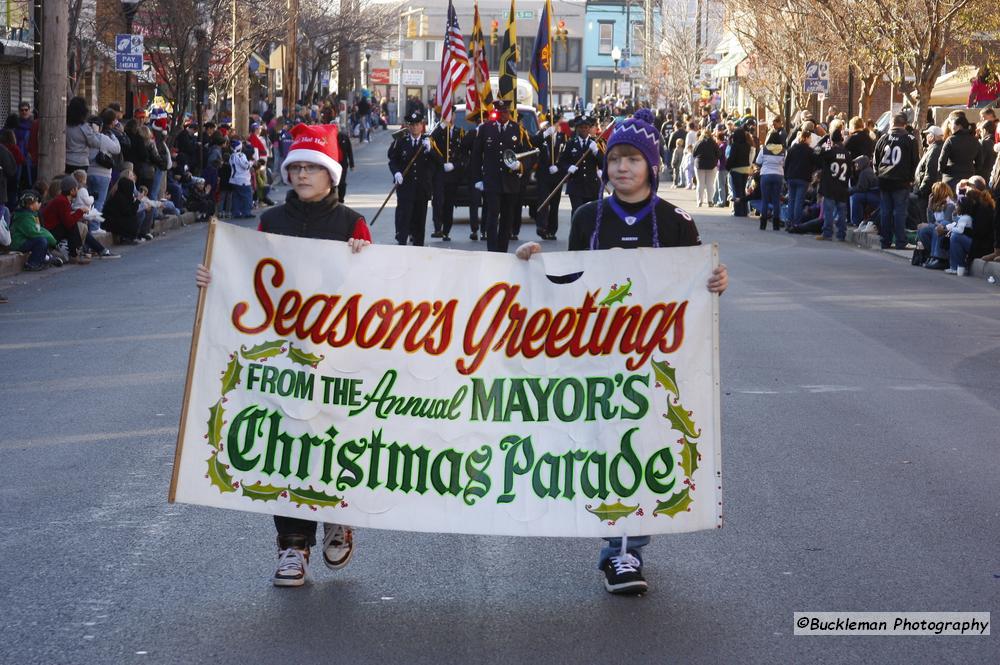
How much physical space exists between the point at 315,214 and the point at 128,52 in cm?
2057

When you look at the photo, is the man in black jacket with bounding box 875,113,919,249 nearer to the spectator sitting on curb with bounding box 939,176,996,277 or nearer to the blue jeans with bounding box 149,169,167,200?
the spectator sitting on curb with bounding box 939,176,996,277

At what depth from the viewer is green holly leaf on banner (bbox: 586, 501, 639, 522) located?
213 inches

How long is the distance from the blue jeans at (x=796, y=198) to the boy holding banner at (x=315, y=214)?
65.7 feet

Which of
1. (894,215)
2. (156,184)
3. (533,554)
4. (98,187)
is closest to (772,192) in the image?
(894,215)

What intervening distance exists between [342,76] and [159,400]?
2802 inches

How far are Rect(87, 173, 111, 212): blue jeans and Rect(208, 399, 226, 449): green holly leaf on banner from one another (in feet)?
56.8

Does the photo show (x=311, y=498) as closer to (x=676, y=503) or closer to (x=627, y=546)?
(x=627, y=546)

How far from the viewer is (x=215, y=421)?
18.1 feet

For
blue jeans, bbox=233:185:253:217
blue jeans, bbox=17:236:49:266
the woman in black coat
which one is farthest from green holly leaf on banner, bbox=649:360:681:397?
blue jeans, bbox=233:185:253:217

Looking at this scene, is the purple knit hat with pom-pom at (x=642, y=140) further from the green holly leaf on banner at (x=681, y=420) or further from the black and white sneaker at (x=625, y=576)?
the black and white sneaker at (x=625, y=576)

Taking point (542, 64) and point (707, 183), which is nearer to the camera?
point (542, 64)

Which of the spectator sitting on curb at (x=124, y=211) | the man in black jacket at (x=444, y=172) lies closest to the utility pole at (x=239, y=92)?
the man in black jacket at (x=444, y=172)

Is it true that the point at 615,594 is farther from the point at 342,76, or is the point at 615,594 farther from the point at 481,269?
the point at 342,76

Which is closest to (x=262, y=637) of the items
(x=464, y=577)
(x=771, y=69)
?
(x=464, y=577)
